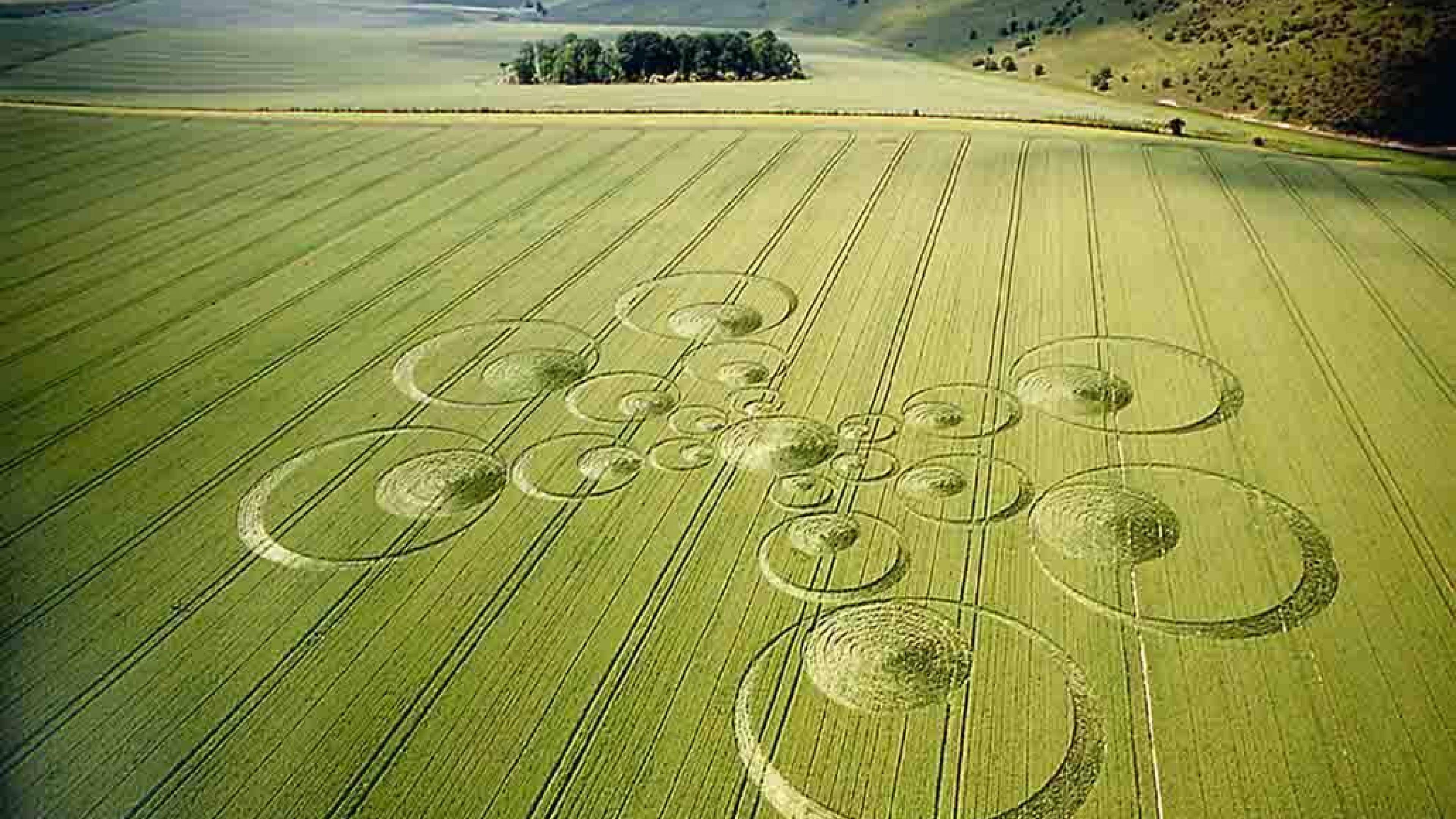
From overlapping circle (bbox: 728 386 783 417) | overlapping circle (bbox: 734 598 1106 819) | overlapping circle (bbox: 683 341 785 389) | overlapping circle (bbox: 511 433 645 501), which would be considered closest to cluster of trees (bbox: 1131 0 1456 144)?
overlapping circle (bbox: 683 341 785 389)

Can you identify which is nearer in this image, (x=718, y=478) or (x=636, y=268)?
Answer: (x=718, y=478)

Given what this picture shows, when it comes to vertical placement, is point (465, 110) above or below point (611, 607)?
above

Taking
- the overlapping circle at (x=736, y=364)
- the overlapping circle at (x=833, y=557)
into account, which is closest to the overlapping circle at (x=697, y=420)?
the overlapping circle at (x=736, y=364)

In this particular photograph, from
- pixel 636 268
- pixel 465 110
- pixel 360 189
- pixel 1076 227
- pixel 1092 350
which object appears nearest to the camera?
pixel 1092 350

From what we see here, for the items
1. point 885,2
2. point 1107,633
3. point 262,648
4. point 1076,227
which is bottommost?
point 262,648

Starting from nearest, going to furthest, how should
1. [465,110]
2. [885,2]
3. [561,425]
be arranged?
[561,425] → [465,110] → [885,2]

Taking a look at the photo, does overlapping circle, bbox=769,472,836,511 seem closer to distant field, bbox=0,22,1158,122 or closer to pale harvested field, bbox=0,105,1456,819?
pale harvested field, bbox=0,105,1456,819

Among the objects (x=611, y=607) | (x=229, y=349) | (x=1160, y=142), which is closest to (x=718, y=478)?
(x=611, y=607)

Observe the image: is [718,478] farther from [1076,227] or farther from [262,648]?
[1076,227]
